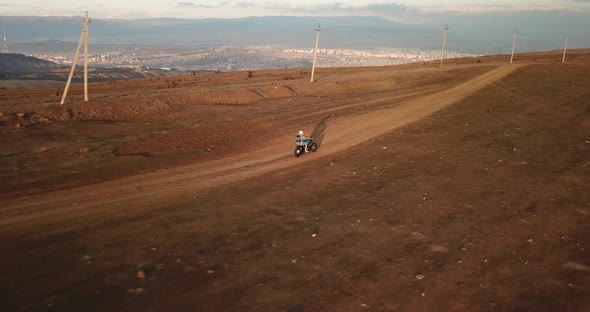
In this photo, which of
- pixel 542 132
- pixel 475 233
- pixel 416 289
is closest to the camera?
pixel 416 289

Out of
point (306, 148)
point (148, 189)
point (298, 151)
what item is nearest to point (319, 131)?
point (306, 148)

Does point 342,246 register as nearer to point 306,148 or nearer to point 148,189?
point 148,189

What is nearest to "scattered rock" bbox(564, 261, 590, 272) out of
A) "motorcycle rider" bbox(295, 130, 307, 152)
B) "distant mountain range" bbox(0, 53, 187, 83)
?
"motorcycle rider" bbox(295, 130, 307, 152)

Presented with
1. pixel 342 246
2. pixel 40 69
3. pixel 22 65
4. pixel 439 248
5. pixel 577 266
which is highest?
pixel 577 266

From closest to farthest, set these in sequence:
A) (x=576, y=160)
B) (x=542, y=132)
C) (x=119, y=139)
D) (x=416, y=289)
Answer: (x=416, y=289)
(x=576, y=160)
(x=119, y=139)
(x=542, y=132)

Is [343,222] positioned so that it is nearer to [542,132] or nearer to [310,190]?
[310,190]

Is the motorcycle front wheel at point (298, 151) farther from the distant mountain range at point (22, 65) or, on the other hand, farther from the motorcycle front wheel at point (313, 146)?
the distant mountain range at point (22, 65)

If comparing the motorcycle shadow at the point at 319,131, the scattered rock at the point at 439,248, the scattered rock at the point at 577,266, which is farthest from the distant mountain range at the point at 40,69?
the scattered rock at the point at 577,266

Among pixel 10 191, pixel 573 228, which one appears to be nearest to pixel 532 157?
pixel 573 228
